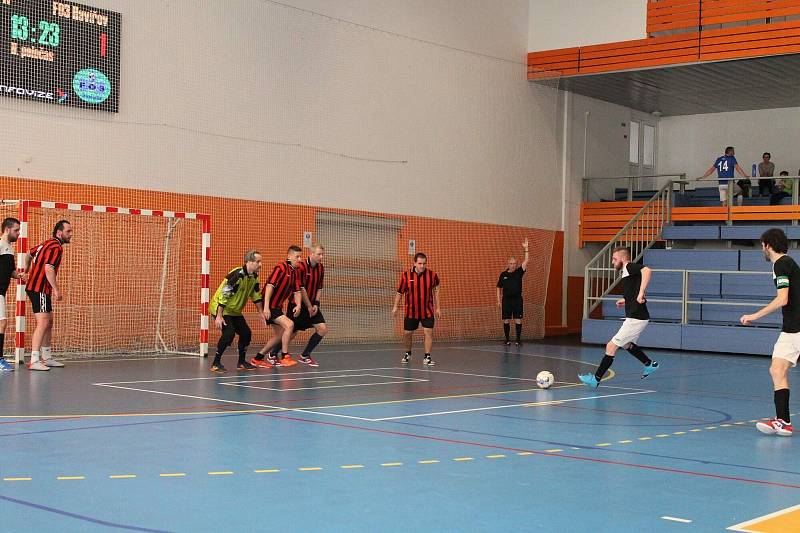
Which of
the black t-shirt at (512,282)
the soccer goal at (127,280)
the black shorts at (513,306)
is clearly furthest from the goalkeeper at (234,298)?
the black shorts at (513,306)

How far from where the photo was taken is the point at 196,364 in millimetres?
16094

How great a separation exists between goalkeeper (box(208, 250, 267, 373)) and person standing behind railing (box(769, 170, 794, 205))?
55.5 ft

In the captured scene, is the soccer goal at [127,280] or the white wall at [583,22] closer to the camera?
the soccer goal at [127,280]

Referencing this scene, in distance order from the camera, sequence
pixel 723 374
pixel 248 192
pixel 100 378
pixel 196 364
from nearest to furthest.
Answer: pixel 100 378 < pixel 196 364 < pixel 723 374 < pixel 248 192

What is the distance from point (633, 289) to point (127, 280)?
30.7 feet

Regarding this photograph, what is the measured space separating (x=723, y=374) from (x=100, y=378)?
10.3m

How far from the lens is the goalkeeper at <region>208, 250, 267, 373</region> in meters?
14.4

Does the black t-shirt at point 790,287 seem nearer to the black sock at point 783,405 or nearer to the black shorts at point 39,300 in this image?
the black sock at point 783,405

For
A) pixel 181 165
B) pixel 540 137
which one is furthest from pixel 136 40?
pixel 540 137

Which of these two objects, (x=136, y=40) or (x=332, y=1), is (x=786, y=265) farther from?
(x=332, y=1)

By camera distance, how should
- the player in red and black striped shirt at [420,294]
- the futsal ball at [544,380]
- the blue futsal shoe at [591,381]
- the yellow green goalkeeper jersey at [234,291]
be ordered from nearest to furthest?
the futsal ball at [544,380] → the blue futsal shoe at [591,381] → the yellow green goalkeeper jersey at [234,291] → the player in red and black striped shirt at [420,294]

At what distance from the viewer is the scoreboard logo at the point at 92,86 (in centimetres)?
1756

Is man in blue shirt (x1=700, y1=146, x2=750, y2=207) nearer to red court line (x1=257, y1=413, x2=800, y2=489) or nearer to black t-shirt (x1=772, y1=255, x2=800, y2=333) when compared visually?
black t-shirt (x1=772, y1=255, x2=800, y2=333)

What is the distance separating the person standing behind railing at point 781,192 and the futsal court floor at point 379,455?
1361 cm
